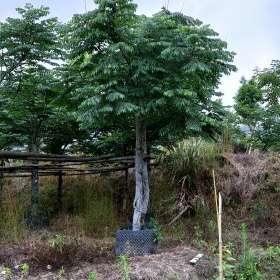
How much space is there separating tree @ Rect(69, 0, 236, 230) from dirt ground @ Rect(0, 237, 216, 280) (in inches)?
53.0

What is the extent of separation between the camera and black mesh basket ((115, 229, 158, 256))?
12.1ft

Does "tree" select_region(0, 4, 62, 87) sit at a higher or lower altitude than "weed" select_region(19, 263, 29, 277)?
higher

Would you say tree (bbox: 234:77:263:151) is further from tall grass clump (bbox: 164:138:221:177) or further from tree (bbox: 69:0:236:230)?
tree (bbox: 69:0:236:230)

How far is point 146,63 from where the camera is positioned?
3496 mm

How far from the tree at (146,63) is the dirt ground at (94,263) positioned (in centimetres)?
135

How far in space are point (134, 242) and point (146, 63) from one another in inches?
77.7

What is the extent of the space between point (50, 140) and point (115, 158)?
140 centimetres

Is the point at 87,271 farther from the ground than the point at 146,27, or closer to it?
closer to it

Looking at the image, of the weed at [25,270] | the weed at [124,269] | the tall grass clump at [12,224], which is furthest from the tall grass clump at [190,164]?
the weed at [25,270]

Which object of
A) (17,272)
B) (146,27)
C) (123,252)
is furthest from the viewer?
(123,252)

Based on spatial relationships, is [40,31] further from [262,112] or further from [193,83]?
[262,112]

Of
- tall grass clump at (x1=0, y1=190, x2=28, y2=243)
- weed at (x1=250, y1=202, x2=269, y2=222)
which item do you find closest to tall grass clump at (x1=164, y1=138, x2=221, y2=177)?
weed at (x1=250, y1=202, x2=269, y2=222)

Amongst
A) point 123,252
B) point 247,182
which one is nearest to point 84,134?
point 123,252

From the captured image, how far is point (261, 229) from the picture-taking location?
15.1ft
